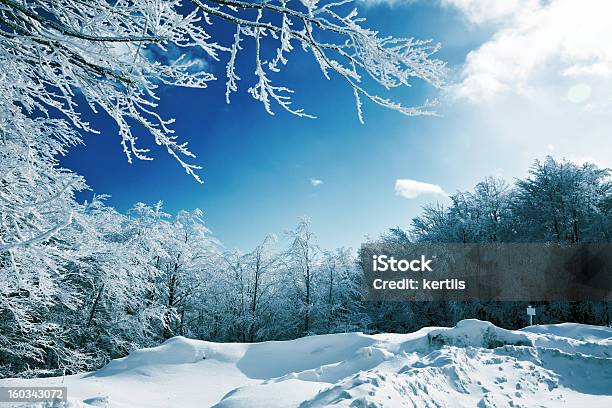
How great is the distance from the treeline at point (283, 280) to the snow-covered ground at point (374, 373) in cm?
610

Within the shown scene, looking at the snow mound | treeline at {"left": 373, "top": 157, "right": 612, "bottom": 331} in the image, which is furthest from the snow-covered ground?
treeline at {"left": 373, "top": 157, "right": 612, "bottom": 331}

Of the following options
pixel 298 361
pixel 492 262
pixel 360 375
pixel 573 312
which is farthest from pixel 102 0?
pixel 573 312

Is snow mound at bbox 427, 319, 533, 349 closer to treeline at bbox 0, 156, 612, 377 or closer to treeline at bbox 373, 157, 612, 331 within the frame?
treeline at bbox 0, 156, 612, 377

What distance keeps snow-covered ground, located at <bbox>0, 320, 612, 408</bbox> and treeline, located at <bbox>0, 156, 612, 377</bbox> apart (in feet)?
20.0

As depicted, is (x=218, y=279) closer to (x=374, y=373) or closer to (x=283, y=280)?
(x=283, y=280)

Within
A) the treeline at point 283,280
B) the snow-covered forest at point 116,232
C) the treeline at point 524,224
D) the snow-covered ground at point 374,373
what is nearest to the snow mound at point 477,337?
the snow-covered ground at point 374,373

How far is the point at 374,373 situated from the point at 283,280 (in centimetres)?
1738

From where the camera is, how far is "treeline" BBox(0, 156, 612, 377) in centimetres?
1484

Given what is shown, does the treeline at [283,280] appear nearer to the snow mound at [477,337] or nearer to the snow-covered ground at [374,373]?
the snow-covered ground at [374,373]

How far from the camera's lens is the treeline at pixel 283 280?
14.8 meters

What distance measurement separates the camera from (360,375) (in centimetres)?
420

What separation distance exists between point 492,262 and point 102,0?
Answer: 19.6 m

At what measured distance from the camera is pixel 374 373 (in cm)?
423

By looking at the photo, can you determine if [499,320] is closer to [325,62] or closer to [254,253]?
[254,253]
